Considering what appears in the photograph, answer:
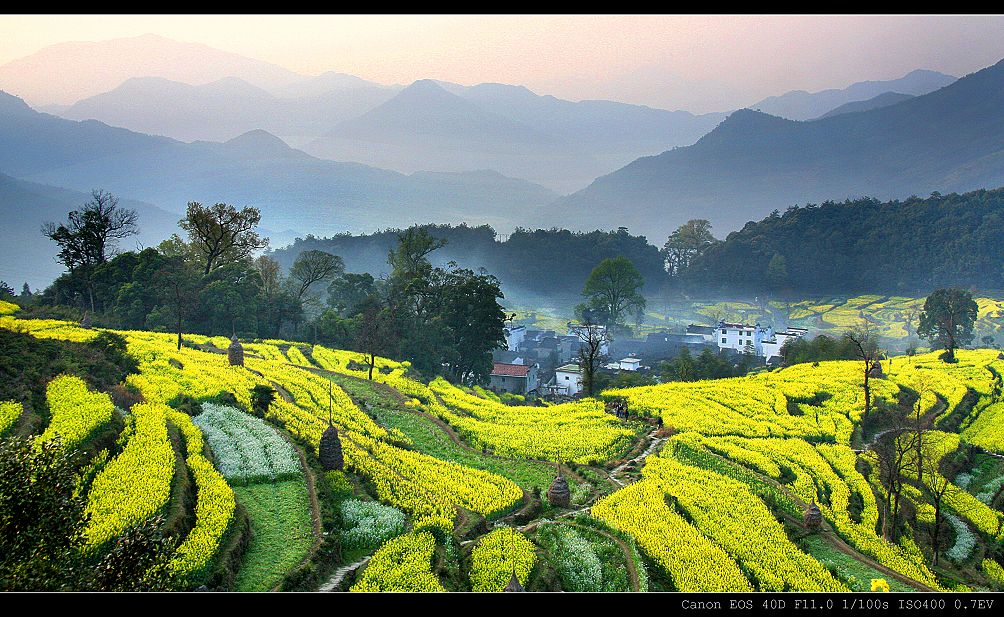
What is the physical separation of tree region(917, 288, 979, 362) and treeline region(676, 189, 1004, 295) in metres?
3.33

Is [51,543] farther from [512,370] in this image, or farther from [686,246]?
[686,246]

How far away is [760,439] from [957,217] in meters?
26.7

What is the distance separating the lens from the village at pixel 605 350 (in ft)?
99.2

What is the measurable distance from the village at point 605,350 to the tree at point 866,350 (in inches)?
185

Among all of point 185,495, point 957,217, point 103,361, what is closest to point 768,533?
point 185,495


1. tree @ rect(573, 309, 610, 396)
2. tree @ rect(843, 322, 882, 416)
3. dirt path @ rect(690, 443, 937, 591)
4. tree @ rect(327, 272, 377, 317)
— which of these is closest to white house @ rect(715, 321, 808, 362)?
tree @ rect(843, 322, 882, 416)

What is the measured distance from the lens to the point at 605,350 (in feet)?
111

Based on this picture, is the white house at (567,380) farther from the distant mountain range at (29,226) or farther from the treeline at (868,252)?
the distant mountain range at (29,226)

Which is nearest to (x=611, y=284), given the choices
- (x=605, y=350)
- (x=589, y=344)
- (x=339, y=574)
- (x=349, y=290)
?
(x=589, y=344)

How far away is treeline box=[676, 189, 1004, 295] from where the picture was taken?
29495mm

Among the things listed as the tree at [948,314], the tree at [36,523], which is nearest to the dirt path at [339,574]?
the tree at [36,523]

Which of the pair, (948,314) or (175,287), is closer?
(175,287)

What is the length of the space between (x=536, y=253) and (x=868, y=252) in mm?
18902
